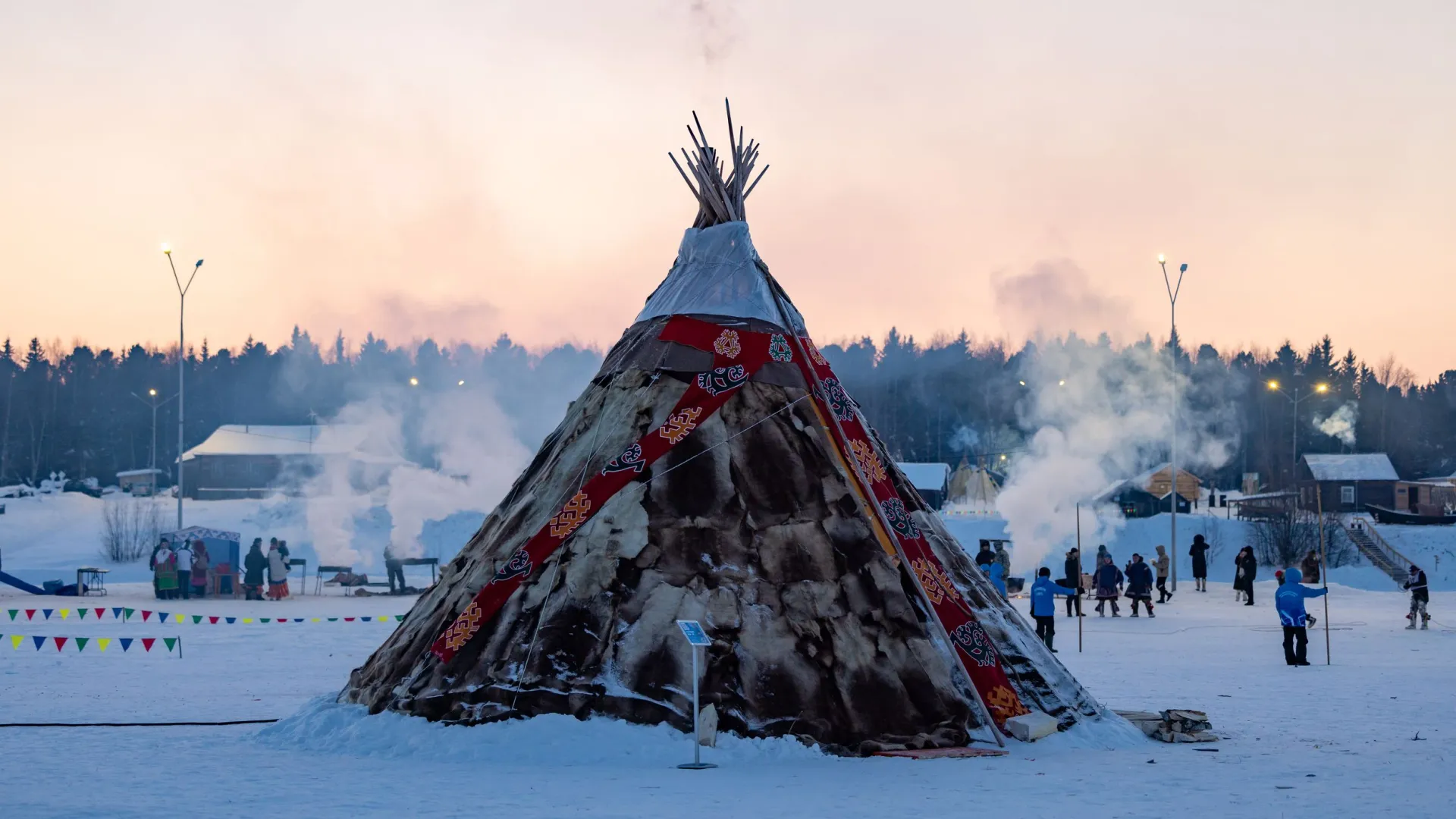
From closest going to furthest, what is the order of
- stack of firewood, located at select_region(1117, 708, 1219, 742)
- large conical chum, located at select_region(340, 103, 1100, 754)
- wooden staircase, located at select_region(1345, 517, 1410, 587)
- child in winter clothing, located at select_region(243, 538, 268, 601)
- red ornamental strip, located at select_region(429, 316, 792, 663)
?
large conical chum, located at select_region(340, 103, 1100, 754), red ornamental strip, located at select_region(429, 316, 792, 663), stack of firewood, located at select_region(1117, 708, 1219, 742), child in winter clothing, located at select_region(243, 538, 268, 601), wooden staircase, located at select_region(1345, 517, 1410, 587)

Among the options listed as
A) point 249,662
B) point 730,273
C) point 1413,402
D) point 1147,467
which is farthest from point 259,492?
point 1413,402

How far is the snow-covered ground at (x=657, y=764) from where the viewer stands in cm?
967

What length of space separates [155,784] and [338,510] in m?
49.6

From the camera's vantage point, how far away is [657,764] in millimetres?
11023

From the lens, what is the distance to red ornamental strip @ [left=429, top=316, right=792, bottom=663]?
1238 cm

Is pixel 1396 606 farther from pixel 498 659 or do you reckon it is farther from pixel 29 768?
pixel 29 768

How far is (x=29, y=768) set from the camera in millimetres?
11312

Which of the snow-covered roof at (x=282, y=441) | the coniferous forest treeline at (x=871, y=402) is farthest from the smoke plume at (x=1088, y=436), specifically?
the snow-covered roof at (x=282, y=441)

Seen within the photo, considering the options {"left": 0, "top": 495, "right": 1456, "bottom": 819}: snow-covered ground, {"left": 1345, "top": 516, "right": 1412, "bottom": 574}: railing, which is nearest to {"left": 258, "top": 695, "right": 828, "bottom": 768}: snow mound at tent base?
{"left": 0, "top": 495, "right": 1456, "bottom": 819}: snow-covered ground

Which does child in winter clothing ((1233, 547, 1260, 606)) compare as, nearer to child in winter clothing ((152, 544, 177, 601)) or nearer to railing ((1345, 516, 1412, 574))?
railing ((1345, 516, 1412, 574))

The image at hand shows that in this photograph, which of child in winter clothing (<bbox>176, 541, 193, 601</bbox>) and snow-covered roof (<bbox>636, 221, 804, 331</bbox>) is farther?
child in winter clothing (<bbox>176, 541, 193, 601</bbox>)

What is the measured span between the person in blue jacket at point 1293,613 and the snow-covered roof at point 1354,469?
54478 mm

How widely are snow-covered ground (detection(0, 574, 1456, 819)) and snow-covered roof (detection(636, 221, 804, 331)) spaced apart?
4.50 meters

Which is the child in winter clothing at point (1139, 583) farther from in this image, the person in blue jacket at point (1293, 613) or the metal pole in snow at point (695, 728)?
the metal pole in snow at point (695, 728)
